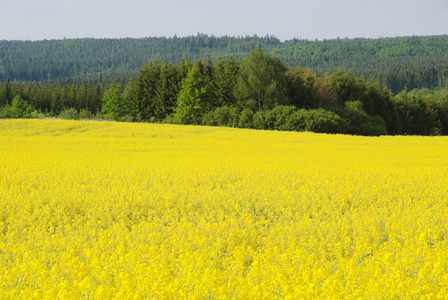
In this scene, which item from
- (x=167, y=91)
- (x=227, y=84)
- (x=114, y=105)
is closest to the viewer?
(x=227, y=84)

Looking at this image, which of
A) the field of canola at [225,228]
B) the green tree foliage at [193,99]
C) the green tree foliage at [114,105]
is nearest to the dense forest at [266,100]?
the green tree foliage at [193,99]

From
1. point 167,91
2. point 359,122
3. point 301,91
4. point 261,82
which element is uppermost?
point 261,82

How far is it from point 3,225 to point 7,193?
2493 mm

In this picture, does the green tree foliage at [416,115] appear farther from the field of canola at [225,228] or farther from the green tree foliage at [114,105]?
the field of canola at [225,228]

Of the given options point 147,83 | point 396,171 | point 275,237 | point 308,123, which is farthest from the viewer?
point 147,83

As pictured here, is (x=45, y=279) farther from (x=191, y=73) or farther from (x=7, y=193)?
(x=191, y=73)

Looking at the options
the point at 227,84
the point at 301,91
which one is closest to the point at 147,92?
the point at 227,84

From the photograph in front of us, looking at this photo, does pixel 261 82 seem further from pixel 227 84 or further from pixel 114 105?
pixel 114 105

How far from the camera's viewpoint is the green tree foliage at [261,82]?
48.5m

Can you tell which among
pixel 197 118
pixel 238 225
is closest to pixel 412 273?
pixel 238 225

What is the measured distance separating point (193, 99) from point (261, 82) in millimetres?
9443

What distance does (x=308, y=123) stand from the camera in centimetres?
4206

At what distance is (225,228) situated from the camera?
7293mm

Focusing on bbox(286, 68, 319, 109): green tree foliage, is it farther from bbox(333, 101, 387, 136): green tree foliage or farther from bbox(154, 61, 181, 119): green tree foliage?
bbox(154, 61, 181, 119): green tree foliage
